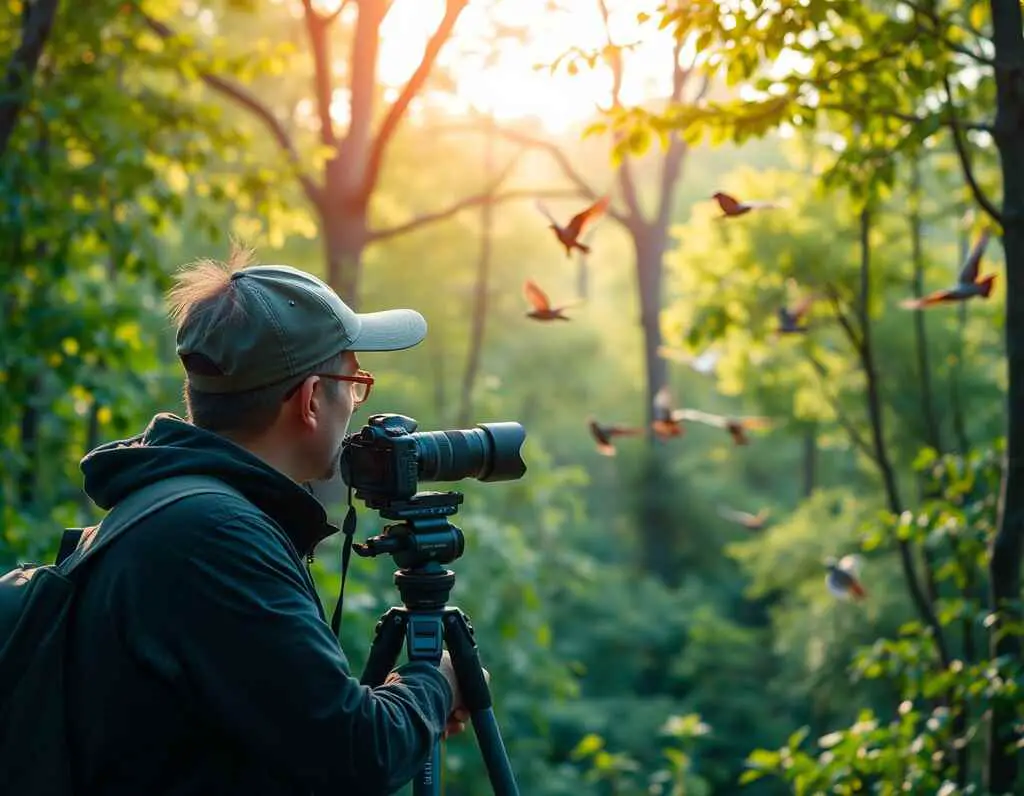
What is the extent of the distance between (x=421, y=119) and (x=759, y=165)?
17825 millimetres

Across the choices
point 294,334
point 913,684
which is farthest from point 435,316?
point 294,334

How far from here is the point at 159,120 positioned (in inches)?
273

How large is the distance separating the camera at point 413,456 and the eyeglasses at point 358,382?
9 centimetres

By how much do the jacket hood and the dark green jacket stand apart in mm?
85

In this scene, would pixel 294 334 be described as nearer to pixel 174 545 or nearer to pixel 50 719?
pixel 174 545

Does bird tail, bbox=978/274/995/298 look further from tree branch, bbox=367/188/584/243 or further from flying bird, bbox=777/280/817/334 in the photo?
tree branch, bbox=367/188/584/243

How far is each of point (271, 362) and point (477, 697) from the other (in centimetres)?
71

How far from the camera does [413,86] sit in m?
7.17

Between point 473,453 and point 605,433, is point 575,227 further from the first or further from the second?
point 605,433

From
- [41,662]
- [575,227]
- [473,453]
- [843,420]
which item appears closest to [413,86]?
[843,420]

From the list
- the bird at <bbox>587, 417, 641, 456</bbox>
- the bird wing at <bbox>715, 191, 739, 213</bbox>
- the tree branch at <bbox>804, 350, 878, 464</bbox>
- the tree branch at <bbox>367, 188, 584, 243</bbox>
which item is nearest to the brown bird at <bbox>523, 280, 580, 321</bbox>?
the bird wing at <bbox>715, 191, 739, 213</bbox>

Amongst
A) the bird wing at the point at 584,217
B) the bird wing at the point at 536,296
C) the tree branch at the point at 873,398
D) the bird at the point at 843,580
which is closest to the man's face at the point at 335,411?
the bird wing at the point at 584,217

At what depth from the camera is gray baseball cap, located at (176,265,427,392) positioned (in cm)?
190

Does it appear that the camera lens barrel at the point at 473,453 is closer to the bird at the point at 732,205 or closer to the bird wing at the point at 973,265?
the bird at the point at 732,205
